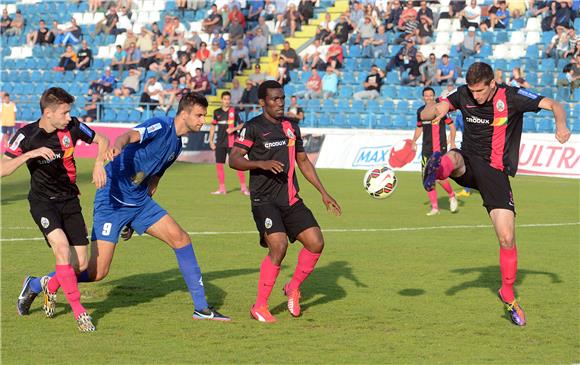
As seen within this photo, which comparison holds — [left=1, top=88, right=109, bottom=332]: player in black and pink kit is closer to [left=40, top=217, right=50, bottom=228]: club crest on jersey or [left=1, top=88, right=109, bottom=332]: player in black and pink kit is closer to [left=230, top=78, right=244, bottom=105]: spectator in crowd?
[left=40, top=217, right=50, bottom=228]: club crest on jersey

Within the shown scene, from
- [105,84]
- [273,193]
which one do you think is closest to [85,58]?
[105,84]

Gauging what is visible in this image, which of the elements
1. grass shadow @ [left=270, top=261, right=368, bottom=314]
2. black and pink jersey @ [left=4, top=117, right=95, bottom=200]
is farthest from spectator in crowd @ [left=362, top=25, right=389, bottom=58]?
black and pink jersey @ [left=4, top=117, right=95, bottom=200]

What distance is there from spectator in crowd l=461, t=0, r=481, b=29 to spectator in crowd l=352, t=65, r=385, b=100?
316 centimetres

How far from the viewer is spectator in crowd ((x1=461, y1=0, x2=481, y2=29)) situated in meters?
31.6

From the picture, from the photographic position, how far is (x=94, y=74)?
37.4m

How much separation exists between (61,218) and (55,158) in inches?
21.8

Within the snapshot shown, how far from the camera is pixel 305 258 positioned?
9672mm

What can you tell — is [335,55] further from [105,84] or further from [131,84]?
[105,84]

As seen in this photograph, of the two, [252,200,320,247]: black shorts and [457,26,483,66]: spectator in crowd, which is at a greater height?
[252,200,320,247]: black shorts

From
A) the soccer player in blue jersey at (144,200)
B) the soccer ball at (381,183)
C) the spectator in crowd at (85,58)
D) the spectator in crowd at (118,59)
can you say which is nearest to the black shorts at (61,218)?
the soccer player in blue jersey at (144,200)

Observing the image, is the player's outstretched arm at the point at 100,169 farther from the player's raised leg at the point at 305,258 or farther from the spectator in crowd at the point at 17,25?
the spectator in crowd at the point at 17,25

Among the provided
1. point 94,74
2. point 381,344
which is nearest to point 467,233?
point 381,344

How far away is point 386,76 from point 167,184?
33.6 ft

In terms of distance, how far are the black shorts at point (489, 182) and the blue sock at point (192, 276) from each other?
273 cm
